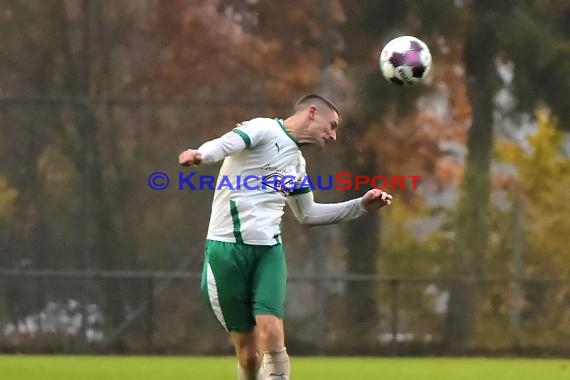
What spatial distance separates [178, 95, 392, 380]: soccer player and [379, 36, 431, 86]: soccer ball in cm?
234

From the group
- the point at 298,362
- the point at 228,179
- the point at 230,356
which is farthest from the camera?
the point at 230,356

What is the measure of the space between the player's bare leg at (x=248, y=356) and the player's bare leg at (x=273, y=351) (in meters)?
0.31

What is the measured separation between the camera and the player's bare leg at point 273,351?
22.6 ft

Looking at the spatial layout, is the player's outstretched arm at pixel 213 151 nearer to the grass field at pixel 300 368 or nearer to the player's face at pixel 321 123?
the player's face at pixel 321 123

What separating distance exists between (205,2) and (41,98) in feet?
7.05

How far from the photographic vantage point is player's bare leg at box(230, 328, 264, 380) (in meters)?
7.25

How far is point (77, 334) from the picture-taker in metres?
15.0

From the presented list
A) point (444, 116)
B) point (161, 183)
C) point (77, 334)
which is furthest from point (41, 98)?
point (444, 116)

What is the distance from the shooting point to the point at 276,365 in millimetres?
6898

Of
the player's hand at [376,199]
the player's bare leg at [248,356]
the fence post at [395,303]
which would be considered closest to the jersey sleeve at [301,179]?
the player's hand at [376,199]

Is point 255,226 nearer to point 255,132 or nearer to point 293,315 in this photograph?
point 255,132

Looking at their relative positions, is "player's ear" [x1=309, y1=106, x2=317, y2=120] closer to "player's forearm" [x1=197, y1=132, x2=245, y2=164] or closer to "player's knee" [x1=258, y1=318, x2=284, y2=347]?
"player's forearm" [x1=197, y1=132, x2=245, y2=164]

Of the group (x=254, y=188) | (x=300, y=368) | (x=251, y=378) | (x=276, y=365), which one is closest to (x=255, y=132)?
(x=254, y=188)

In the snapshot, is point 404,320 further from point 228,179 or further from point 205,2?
point 228,179
